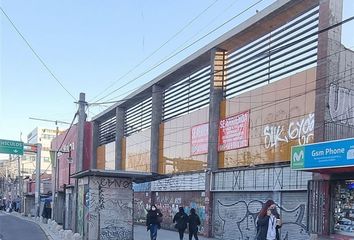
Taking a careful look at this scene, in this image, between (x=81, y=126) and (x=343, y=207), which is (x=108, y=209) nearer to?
(x=81, y=126)

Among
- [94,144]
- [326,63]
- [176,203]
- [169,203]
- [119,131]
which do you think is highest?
[326,63]

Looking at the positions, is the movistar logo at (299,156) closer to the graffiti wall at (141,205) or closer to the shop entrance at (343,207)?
the shop entrance at (343,207)

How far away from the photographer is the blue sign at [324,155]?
13.1 meters

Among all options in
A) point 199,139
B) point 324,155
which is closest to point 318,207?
point 324,155

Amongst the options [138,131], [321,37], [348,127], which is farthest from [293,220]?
[138,131]

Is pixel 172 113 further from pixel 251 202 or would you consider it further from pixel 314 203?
pixel 314 203

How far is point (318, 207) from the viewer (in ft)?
51.6

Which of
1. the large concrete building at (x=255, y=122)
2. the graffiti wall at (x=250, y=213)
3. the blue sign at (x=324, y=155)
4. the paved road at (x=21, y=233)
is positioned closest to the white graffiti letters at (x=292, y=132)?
the large concrete building at (x=255, y=122)

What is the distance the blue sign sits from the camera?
1312 cm

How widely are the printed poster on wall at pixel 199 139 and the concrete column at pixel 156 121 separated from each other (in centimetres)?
552

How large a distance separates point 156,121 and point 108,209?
50.9 feet

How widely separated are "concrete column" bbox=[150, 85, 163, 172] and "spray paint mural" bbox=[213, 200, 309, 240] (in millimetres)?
9865

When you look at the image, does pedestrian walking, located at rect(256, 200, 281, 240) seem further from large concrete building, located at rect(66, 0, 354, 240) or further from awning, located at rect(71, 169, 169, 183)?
awning, located at rect(71, 169, 169, 183)

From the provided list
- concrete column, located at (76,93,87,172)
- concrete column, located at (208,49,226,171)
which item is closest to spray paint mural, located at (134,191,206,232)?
concrete column, located at (208,49,226,171)
